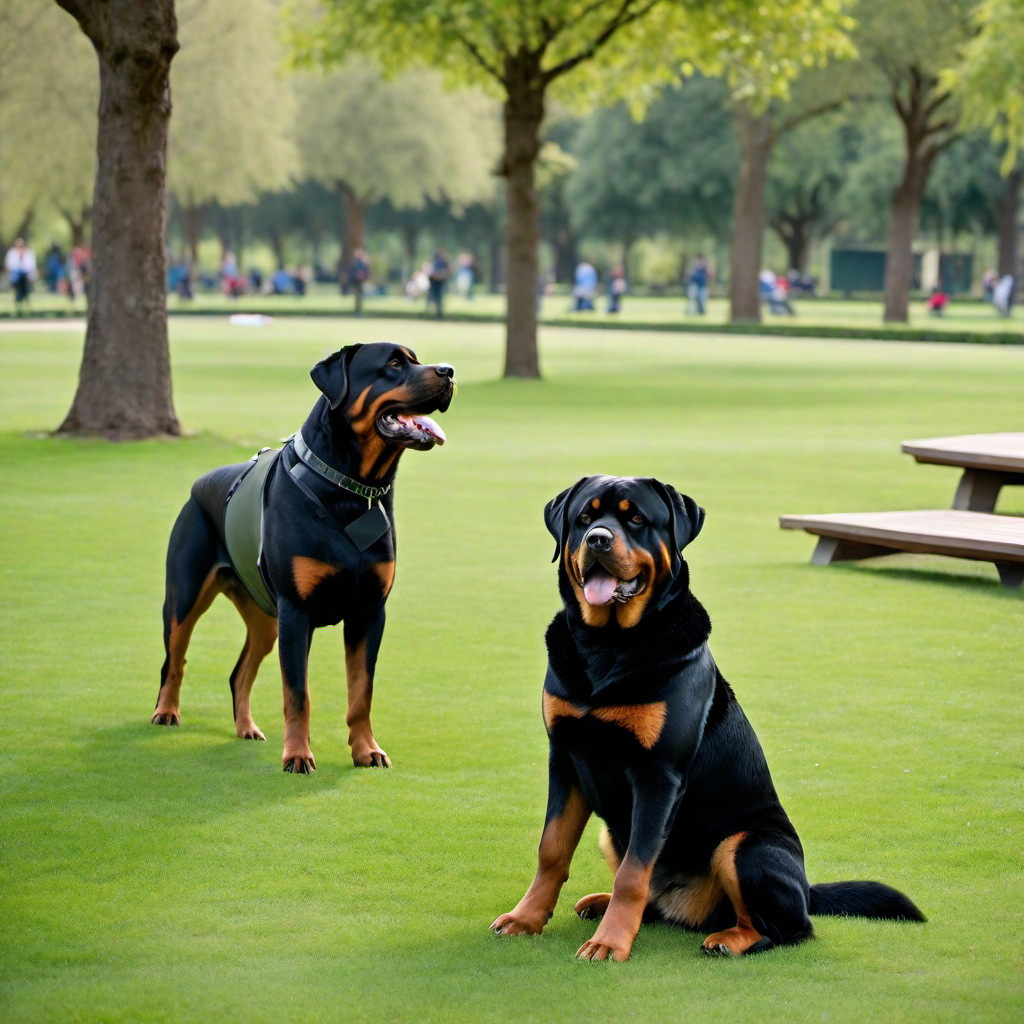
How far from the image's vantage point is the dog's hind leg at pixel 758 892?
14.6ft

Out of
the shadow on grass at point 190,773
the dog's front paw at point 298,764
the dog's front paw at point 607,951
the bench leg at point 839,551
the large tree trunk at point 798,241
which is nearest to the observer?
the dog's front paw at point 607,951

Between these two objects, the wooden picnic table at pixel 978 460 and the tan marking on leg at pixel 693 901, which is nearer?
the tan marking on leg at pixel 693 901

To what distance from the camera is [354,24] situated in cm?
2617

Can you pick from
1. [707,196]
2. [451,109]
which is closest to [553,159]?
[451,109]

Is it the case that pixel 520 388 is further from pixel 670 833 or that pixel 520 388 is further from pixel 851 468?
pixel 670 833

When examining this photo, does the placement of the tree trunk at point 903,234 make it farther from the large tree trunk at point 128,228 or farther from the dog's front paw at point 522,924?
the dog's front paw at point 522,924

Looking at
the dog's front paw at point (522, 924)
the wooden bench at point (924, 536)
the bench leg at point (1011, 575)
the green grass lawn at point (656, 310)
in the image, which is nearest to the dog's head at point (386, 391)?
the dog's front paw at point (522, 924)

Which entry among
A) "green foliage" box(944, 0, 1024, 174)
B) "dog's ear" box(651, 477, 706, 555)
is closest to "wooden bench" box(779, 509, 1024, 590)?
"dog's ear" box(651, 477, 706, 555)

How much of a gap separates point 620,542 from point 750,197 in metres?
42.3

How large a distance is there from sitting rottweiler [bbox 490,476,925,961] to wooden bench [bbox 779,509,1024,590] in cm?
577

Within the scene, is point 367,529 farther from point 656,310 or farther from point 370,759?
point 656,310

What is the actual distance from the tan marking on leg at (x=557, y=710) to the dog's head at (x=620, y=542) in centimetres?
23

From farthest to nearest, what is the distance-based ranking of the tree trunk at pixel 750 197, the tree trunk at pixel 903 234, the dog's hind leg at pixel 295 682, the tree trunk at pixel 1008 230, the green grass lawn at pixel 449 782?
the tree trunk at pixel 1008 230
the tree trunk at pixel 903 234
the tree trunk at pixel 750 197
the dog's hind leg at pixel 295 682
the green grass lawn at pixel 449 782

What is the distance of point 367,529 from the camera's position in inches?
246
